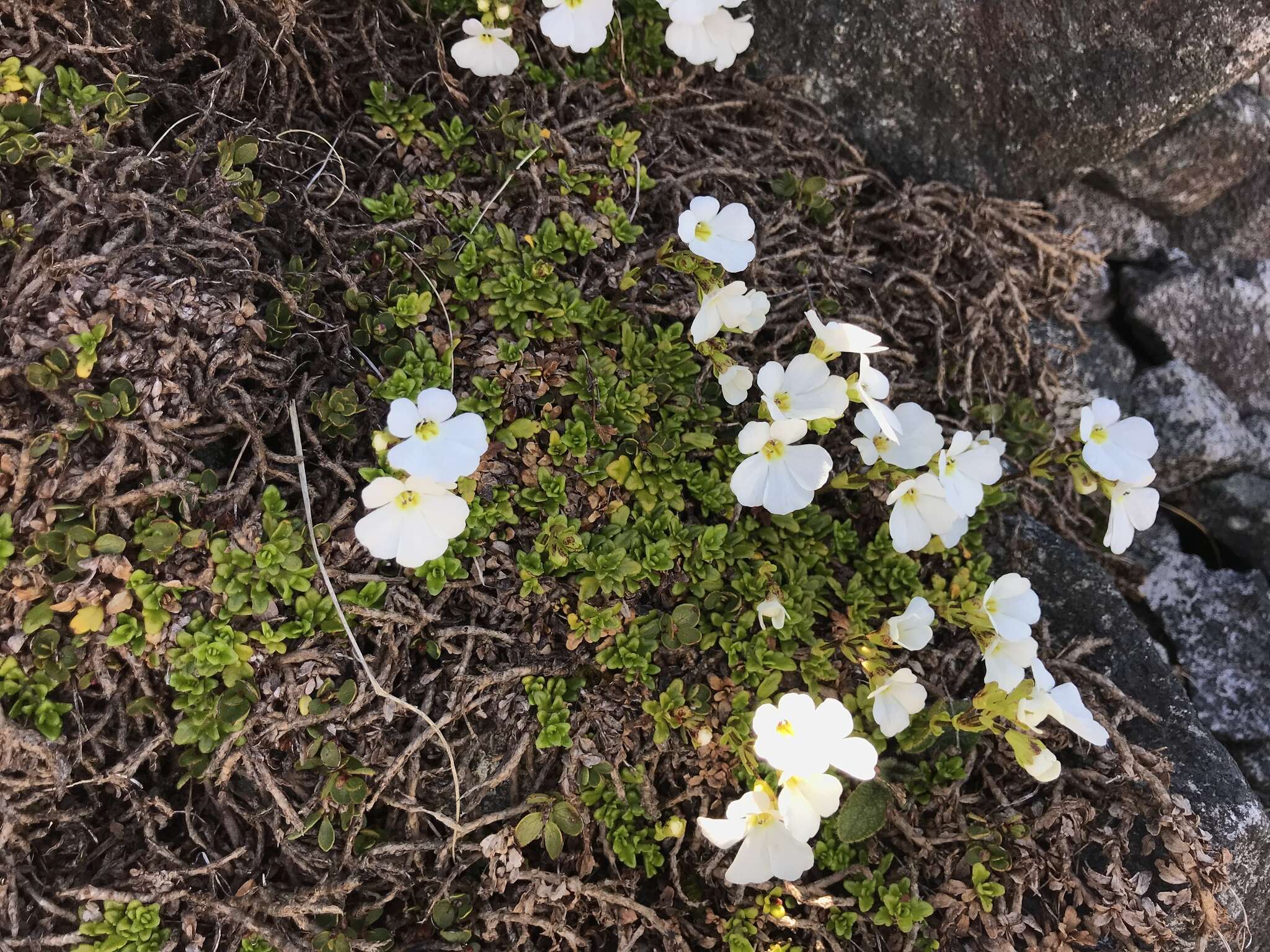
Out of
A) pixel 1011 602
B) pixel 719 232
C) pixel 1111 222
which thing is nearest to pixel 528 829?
pixel 1011 602

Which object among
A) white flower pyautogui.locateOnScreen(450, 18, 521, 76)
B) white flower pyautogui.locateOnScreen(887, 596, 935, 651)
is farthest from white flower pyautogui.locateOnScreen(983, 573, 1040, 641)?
white flower pyautogui.locateOnScreen(450, 18, 521, 76)

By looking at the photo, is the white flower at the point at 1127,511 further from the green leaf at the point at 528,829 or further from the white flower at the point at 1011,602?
the green leaf at the point at 528,829

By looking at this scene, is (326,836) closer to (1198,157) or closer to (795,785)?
(795,785)

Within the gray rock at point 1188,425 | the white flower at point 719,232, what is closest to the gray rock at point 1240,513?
the gray rock at point 1188,425

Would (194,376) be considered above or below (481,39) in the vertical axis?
below

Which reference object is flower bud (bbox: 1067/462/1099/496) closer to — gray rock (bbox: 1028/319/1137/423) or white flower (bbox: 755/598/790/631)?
gray rock (bbox: 1028/319/1137/423)

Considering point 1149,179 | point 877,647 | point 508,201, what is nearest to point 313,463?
point 508,201

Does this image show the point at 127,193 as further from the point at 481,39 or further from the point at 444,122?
the point at 481,39
